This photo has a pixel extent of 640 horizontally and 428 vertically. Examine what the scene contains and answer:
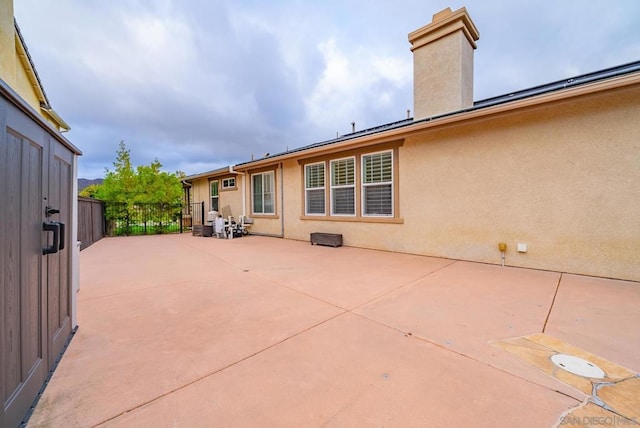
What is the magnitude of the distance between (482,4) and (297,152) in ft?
22.4

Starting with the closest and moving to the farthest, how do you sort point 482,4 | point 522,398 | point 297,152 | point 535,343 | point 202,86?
point 522,398 < point 535,343 < point 482,4 < point 297,152 < point 202,86

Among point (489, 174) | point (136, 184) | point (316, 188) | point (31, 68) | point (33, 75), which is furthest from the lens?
point (136, 184)

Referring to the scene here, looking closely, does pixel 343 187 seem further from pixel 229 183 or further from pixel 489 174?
pixel 229 183

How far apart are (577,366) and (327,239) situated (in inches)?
234

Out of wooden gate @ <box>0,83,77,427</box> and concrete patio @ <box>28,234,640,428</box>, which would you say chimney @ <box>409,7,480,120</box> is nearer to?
concrete patio @ <box>28,234,640,428</box>

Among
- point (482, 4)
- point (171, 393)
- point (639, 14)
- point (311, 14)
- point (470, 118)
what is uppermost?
point (311, 14)

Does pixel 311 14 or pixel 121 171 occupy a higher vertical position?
pixel 311 14

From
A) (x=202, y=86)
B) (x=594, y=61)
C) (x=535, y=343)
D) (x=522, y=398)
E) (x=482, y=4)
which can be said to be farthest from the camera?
(x=202, y=86)

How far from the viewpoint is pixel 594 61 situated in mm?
8984

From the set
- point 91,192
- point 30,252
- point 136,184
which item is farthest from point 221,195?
point 30,252

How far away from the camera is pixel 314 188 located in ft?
27.4

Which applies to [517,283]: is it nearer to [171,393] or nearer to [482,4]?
[171,393]

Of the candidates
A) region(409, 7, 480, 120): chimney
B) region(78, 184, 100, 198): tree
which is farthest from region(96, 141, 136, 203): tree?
region(409, 7, 480, 120): chimney

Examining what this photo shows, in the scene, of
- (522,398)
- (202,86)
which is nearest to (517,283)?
(522,398)
